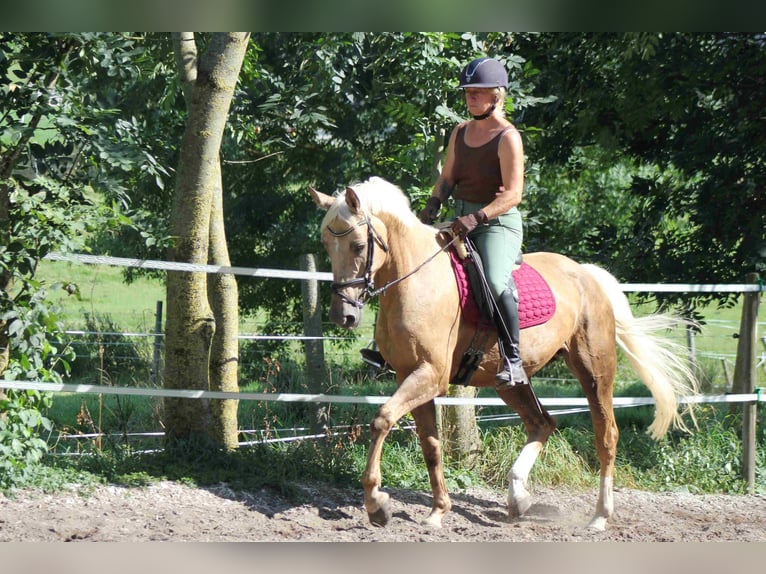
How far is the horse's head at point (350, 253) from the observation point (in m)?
5.25

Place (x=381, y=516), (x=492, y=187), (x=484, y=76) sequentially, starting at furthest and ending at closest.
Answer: (x=492, y=187) → (x=484, y=76) → (x=381, y=516)

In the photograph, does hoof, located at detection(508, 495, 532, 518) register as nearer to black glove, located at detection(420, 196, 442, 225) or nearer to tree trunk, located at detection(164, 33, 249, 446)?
black glove, located at detection(420, 196, 442, 225)

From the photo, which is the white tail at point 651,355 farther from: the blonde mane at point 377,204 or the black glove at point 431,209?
the blonde mane at point 377,204

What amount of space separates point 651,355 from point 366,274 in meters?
2.74

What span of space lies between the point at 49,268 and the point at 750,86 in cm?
1718

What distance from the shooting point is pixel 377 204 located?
5578mm

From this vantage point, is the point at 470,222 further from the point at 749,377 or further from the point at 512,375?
the point at 749,377

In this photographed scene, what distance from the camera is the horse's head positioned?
525cm

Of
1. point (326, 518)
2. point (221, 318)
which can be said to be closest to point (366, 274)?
point (326, 518)

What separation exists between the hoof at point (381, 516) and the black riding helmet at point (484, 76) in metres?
2.75

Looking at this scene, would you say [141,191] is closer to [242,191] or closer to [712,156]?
[242,191]

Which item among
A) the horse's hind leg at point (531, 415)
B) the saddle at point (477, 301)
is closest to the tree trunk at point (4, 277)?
the saddle at point (477, 301)

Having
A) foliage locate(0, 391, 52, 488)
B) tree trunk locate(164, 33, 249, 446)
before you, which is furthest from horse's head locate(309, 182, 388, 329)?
foliage locate(0, 391, 52, 488)

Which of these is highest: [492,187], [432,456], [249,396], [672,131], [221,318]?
[672,131]
